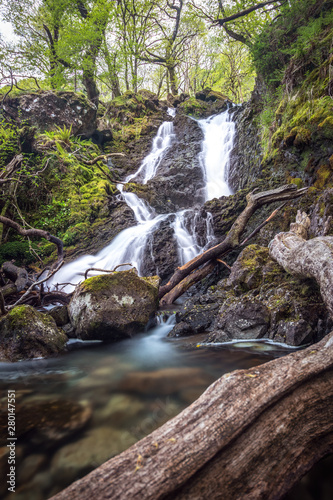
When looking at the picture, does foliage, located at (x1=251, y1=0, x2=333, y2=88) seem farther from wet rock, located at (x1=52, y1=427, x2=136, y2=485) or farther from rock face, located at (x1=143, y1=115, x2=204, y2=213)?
wet rock, located at (x1=52, y1=427, x2=136, y2=485)

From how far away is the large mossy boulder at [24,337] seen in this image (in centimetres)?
362

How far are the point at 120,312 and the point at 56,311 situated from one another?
4.87 ft

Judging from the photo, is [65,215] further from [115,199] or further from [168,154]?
[168,154]

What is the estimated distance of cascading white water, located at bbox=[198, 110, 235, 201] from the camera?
12.0m

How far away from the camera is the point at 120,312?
4.40 metres

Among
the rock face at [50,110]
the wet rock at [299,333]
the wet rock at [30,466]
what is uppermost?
the rock face at [50,110]

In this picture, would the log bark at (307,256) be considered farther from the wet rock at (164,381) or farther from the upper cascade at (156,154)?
the upper cascade at (156,154)

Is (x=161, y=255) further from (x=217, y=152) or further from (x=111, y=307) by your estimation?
(x=217, y=152)

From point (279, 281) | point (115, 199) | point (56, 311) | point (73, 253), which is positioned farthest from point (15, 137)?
point (279, 281)

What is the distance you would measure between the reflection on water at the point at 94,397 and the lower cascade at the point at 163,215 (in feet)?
9.73

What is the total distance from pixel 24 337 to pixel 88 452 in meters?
2.52

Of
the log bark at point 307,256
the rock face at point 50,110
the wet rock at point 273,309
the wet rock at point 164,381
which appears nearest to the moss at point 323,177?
the log bark at point 307,256

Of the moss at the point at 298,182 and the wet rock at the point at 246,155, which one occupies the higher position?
the wet rock at the point at 246,155

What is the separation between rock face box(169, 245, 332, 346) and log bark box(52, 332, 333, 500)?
6.19 ft
